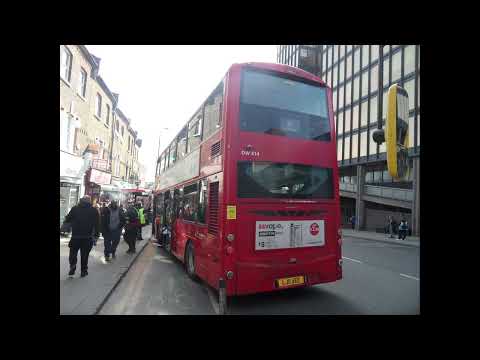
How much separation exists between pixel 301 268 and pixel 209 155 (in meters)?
2.69

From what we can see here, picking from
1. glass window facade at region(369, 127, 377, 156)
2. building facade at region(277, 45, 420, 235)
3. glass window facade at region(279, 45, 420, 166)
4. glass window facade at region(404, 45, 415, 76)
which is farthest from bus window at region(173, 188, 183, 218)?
glass window facade at region(369, 127, 377, 156)

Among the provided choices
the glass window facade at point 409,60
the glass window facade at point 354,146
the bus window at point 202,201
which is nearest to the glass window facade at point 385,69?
the glass window facade at point 409,60

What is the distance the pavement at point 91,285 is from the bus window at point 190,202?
201 centimetres

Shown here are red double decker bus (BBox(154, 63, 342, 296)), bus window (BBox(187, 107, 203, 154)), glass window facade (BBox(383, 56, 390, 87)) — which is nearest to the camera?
red double decker bus (BBox(154, 63, 342, 296))

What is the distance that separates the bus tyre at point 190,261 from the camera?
6748mm

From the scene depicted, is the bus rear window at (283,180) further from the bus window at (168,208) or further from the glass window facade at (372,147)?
the glass window facade at (372,147)

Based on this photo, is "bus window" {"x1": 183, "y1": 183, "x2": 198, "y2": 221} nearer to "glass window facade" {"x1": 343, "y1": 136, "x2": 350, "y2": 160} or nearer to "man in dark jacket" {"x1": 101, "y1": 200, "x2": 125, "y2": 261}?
"man in dark jacket" {"x1": 101, "y1": 200, "x2": 125, "y2": 261}

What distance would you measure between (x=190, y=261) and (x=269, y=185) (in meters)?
3.14

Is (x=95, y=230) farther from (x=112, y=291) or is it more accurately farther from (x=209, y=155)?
(x=209, y=155)

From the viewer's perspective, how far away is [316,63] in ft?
124

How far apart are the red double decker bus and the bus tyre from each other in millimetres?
838

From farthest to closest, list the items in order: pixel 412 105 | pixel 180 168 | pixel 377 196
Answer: pixel 377 196 → pixel 412 105 → pixel 180 168

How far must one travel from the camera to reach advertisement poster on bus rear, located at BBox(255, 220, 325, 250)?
16.3 ft

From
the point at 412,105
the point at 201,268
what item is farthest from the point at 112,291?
the point at 412,105
